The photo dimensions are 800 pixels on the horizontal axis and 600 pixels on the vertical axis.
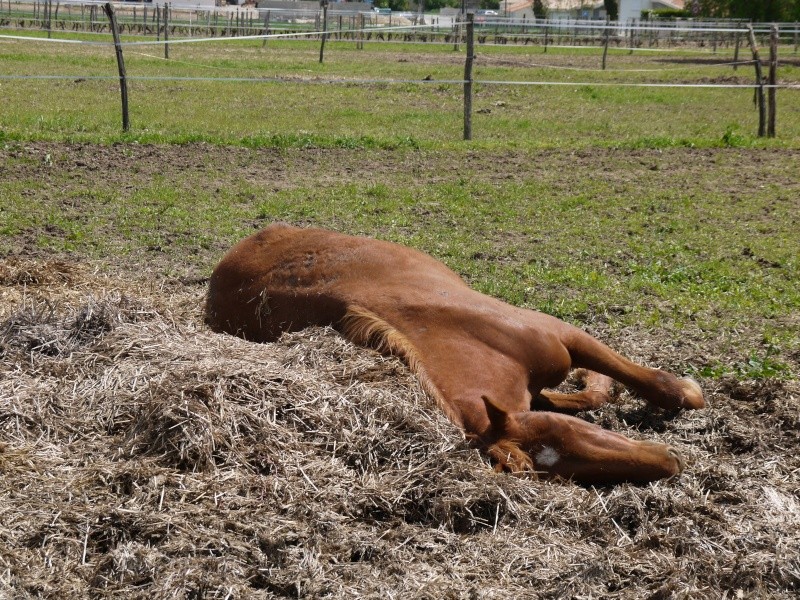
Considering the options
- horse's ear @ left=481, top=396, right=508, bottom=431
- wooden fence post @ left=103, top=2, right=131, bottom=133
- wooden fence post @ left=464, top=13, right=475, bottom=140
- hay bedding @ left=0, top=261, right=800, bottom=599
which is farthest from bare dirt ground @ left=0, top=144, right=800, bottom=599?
wooden fence post @ left=464, top=13, right=475, bottom=140

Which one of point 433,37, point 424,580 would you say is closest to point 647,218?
point 424,580

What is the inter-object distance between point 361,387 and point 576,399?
1.20 metres

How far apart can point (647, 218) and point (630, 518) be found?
18.0 ft

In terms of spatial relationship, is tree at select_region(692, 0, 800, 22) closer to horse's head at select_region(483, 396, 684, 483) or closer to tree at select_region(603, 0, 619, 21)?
tree at select_region(603, 0, 619, 21)

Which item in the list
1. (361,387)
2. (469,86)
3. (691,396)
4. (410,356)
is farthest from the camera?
(469,86)

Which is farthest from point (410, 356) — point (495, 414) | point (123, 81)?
point (123, 81)

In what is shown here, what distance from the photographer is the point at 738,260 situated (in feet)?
23.4

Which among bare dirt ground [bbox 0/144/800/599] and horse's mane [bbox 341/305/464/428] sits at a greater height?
horse's mane [bbox 341/305/464/428]

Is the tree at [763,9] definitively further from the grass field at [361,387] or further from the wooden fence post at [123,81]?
the wooden fence post at [123,81]

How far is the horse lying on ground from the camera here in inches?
138

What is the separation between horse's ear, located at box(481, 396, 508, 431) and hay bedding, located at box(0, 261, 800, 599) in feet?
0.46

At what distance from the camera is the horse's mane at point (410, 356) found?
3498 millimetres

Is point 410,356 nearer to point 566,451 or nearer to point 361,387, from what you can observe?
point 361,387

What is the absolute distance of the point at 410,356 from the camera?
3.90m
